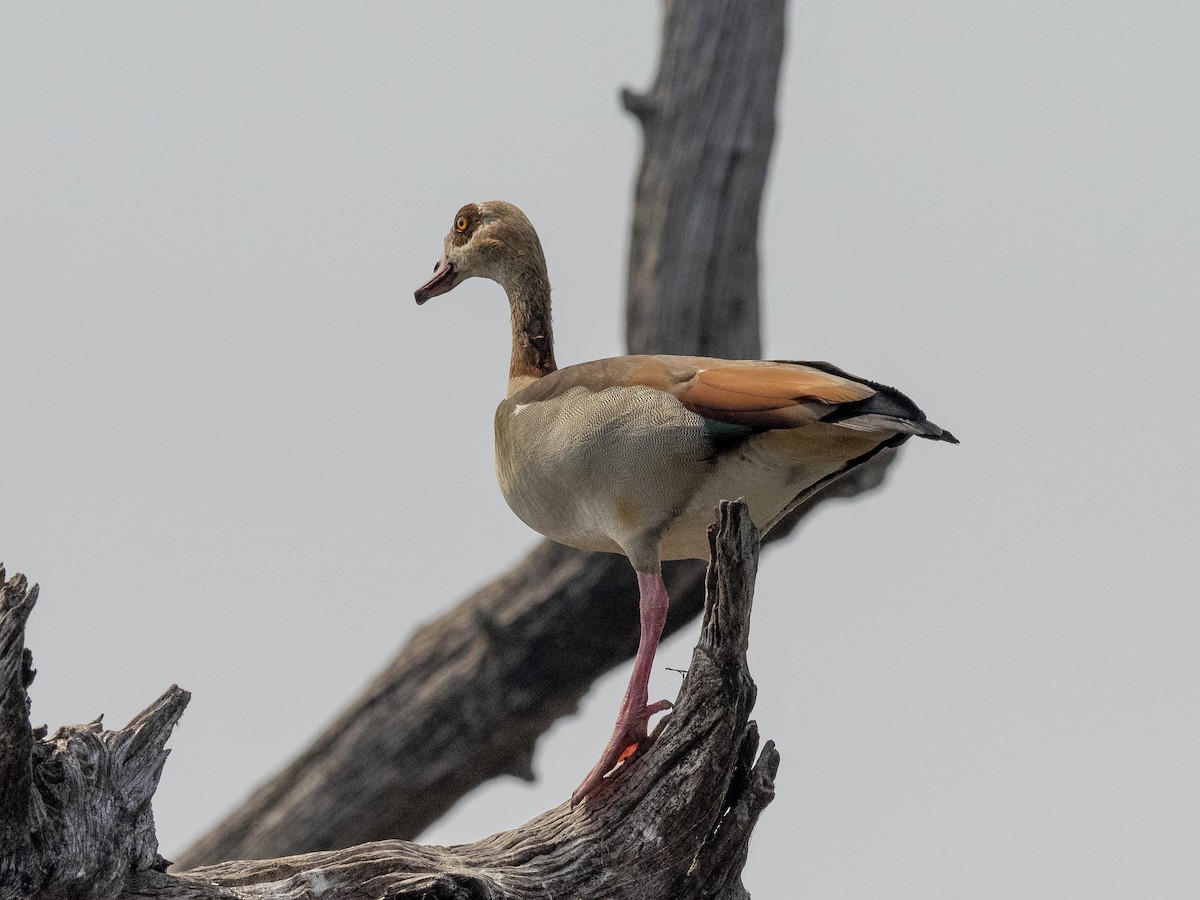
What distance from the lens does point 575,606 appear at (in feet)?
35.1

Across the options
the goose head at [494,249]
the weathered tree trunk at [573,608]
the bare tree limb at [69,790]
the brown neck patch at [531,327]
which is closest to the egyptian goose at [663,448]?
the brown neck patch at [531,327]

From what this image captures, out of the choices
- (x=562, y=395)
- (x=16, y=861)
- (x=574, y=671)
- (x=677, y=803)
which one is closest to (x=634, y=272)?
(x=574, y=671)

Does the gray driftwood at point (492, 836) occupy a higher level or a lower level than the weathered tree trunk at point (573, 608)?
lower

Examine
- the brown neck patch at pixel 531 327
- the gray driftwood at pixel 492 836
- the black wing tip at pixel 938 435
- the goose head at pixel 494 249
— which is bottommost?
the gray driftwood at pixel 492 836

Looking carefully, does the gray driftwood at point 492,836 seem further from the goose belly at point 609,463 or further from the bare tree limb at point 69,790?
the goose belly at point 609,463

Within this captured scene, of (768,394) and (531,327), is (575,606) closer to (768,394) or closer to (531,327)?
(531,327)

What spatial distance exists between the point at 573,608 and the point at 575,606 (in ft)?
0.07

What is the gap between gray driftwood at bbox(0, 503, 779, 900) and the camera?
383cm

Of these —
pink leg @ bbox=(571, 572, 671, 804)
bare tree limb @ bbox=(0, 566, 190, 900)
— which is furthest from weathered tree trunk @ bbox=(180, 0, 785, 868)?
bare tree limb @ bbox=(0, 566, 190, 900)

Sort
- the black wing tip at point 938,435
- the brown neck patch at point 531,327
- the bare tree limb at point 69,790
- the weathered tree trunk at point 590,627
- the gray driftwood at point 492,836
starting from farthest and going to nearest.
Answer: the weathered tree trunk at point 590,627, the brown neck patch at point 531,327, the black wing tip at point 938,435, the gray driftwood at point 492,836, the bare tree limb at point 69,790

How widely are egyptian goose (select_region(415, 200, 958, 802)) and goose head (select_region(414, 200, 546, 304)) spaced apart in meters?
0.61

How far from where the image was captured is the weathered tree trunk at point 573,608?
32.4 ft

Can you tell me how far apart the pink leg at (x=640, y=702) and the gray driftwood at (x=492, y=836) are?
52 millimetres

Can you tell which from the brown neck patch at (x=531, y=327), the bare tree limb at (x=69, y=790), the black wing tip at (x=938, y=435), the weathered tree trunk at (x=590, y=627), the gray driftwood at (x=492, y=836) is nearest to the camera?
the bare tree limb at (x=69, y=790)
